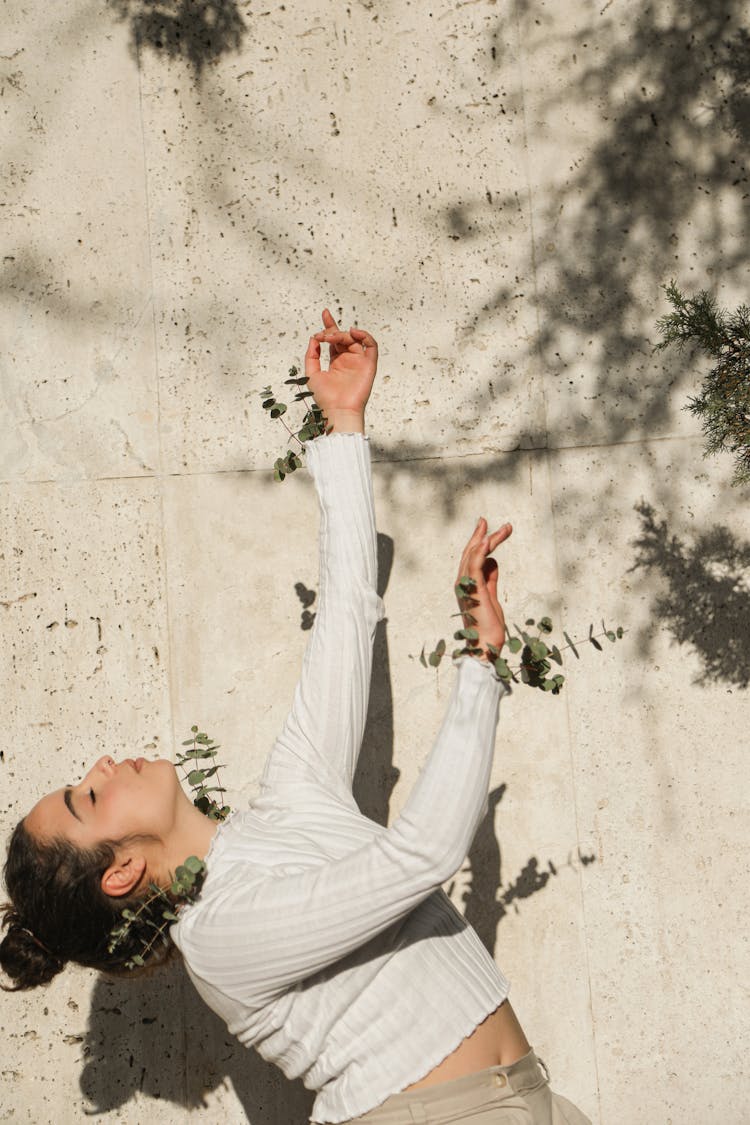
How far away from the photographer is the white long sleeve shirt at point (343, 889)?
4.91ft

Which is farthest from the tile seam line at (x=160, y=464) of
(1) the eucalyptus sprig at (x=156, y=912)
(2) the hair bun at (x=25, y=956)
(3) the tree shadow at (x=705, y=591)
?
(3) the tree shadow at (x=705, y=591)

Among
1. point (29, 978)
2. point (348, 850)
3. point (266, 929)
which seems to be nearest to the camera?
point (266, 929)

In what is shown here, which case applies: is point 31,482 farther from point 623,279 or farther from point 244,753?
point 623,279

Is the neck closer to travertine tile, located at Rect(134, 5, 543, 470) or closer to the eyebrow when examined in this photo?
the eyebrow

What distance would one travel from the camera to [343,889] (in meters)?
1.54

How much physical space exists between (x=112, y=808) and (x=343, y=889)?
23.2 inches

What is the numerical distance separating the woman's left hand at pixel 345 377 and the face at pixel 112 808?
2.60 ft

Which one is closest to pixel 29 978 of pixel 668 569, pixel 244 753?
pixel 244 753

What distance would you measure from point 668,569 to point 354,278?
1.16m

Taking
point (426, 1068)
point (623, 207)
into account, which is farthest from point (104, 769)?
point (623, 207)

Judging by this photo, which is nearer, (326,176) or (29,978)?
(29,978)

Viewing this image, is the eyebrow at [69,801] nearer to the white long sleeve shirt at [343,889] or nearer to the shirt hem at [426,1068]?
the white long sleeve shirt at [343,889]

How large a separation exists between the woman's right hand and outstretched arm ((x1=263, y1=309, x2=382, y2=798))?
0.40 m

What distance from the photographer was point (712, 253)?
9.00 feet
